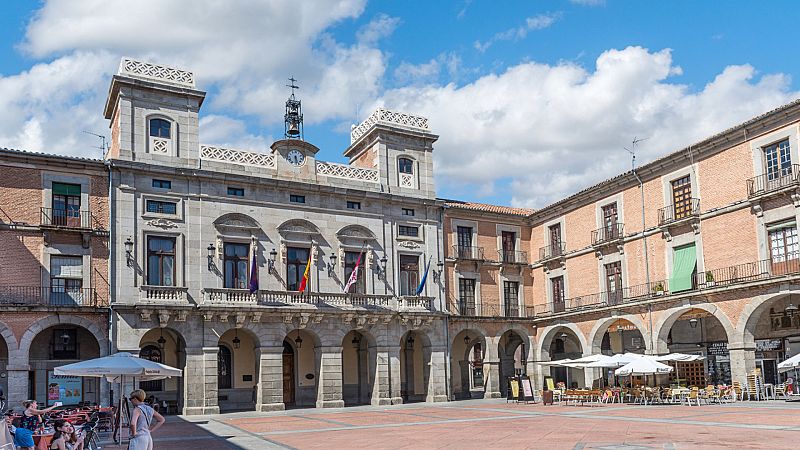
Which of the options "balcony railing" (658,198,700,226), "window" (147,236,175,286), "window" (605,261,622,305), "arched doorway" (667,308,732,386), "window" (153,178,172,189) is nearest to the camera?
"window" (147,236,175,286)

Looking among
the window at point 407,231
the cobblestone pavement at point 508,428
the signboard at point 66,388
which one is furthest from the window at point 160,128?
the window at point 407,231

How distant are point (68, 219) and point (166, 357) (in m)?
6.98

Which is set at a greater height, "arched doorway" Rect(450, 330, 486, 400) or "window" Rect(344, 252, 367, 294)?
"window" Rect(344, 252, 367, 294)

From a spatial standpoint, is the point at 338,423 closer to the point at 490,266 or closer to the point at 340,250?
the point at 340,250

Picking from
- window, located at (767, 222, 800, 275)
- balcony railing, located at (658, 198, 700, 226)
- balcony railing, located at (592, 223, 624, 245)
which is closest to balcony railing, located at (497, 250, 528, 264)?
balcony railing, located at (592, 223, 624, 245)

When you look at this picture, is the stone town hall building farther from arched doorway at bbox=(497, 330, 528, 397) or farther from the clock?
arched doorway at bbox=(497, 330, 528, 397)

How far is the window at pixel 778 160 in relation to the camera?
27938 mm

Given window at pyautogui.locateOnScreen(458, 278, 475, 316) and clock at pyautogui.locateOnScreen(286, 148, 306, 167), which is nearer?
clock at pyautogui.locateOnScreen(286, 148, 306, 167)

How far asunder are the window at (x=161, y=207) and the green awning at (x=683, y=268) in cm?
2068

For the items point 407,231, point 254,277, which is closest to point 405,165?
point 407,231

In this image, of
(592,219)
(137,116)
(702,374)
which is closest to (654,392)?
(702,374)

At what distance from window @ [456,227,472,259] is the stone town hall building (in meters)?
0.08

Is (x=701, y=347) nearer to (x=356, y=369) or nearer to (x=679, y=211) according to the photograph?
(x=679, y=211)

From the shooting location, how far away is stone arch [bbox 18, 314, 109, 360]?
27478 mm
